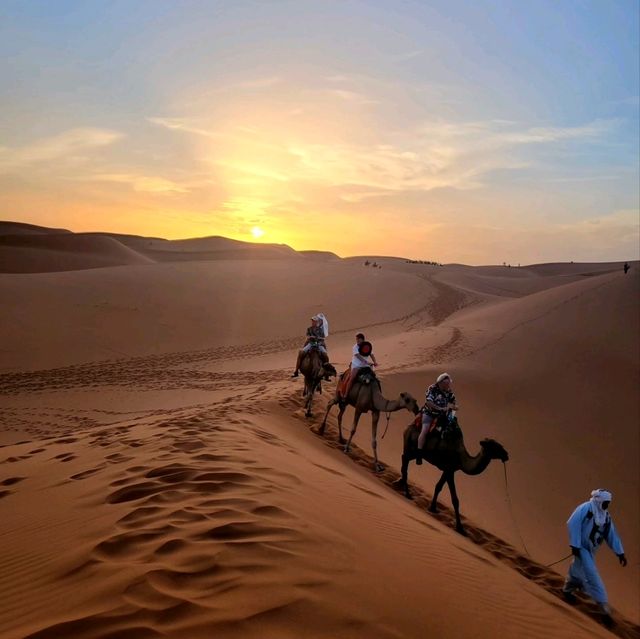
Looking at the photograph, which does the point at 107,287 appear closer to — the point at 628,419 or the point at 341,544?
the point at 628,419

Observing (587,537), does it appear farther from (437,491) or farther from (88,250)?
(88,250)

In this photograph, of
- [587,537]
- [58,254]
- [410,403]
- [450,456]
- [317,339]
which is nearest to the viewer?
[587,537]

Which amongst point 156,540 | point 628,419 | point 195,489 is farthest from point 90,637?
point 628,419

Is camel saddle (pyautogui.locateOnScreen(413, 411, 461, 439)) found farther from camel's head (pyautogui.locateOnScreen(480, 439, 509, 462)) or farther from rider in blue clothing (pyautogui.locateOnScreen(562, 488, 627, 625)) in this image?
rider in blue clothing (pyautogui.locateOnScreen(562, 488, 627, 625))

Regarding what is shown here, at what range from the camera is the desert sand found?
3.62 m

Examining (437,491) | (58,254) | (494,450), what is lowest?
(437,491)

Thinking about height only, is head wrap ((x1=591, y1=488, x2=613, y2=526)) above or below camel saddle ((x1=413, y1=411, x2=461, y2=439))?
below

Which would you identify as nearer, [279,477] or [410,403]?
[279,477]

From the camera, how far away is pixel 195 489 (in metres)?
5.55

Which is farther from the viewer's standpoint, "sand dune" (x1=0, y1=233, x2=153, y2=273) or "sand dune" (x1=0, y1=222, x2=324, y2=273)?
"sand dune" (x1=0, y1=222, x2=324, y2=273)

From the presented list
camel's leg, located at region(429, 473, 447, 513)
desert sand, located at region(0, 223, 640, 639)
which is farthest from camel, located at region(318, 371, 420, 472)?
camel's leg, located at region(429, 473, 447, 513)

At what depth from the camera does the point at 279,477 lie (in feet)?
21.0

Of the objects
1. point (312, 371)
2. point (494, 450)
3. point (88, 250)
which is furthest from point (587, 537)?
point (88, 250)

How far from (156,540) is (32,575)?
2.92ft
